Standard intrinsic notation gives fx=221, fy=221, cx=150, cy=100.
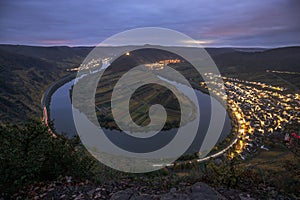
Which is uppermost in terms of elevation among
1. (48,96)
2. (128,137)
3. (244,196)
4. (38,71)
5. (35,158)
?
(38,71)

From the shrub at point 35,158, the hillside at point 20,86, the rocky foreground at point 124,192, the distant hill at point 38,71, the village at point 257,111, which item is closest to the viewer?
the rocky foreground at point 124,192

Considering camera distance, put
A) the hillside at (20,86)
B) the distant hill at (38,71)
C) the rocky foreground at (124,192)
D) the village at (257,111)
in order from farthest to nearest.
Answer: the distant hill at (38,71)
the hillside at (20,86)
the village at (257,111)
the rocky foreground at (124,192)

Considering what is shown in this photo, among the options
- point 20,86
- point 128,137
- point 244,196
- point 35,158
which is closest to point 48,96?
point 20,86

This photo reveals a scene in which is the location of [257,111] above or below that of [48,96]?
below

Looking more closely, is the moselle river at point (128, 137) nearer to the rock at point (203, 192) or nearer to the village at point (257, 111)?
the village at point (257, 111)

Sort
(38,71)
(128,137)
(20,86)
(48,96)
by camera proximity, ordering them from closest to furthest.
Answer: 1. (128,137)
2. (48,96)
3. (20,86)
4. (38,71)

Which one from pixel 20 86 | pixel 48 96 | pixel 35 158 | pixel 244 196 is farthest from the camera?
pixel 20 86

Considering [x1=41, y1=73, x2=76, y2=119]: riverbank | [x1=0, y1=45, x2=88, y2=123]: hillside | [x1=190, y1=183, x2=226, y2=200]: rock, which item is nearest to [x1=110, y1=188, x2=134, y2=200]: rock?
[x1=190, y1=183, x2=226, y2=200]: rock

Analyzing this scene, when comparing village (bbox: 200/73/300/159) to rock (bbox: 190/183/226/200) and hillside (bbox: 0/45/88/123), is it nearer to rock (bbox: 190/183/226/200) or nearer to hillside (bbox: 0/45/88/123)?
rock (bbox: 190/183/226/200)

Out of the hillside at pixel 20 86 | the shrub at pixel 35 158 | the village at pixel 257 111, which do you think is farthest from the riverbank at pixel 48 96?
the shrub at pixel 35 158

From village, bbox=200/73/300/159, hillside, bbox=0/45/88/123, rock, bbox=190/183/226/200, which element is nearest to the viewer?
rock, bbox=190/183/226/200

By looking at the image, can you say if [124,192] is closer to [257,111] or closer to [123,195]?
[123,195]

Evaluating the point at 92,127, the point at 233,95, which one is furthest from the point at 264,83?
the point at 92,127
